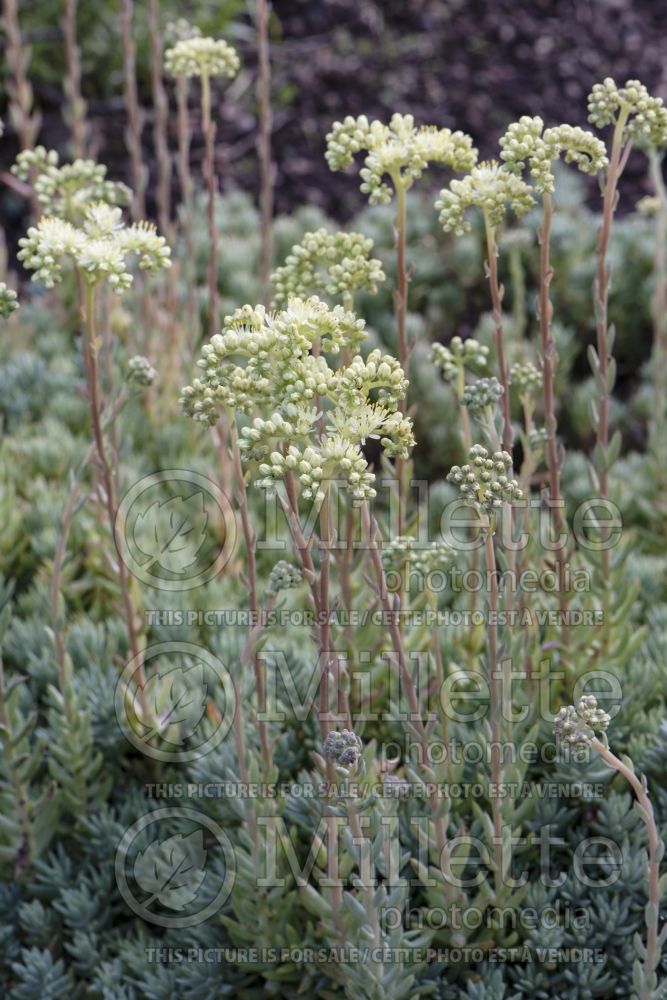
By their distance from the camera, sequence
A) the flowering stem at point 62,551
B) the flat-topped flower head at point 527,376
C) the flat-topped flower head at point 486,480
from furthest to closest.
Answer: the flat-topped flower head at point 527,376 → the flowering stem at point 62,551 → the flat-topped flower head at point 486,480

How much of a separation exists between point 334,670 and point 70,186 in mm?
1240

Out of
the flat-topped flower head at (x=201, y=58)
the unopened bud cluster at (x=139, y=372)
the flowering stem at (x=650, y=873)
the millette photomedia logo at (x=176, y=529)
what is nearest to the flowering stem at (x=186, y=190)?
the flat-topped flower head at (x=201, y=58)

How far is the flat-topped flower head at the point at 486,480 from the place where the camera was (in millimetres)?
1619

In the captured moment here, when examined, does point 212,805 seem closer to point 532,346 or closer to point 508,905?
point 508,905

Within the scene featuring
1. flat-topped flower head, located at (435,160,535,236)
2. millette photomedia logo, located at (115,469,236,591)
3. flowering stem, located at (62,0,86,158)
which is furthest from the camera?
flowering stem, located at (62,0,86,158)

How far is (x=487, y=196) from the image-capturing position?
1.84 metres

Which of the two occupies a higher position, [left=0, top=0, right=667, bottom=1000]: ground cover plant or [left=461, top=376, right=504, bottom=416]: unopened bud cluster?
[left=461, top=376, right=504, bottom=416]: unopened bud cluster

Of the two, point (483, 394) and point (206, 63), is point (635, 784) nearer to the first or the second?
point (483, 394)

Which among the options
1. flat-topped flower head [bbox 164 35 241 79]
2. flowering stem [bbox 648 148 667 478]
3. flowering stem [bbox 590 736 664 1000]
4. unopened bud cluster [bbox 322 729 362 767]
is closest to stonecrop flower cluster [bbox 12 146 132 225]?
flat-topped flower head [bbox 164 35 241 79]

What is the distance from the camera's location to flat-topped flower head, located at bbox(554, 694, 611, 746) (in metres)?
1.55

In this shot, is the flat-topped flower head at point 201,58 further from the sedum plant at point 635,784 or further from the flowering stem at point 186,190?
the sedum plant at point 635,784

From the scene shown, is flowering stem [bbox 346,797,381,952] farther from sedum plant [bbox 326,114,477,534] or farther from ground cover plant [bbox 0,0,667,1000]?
sedum plant [bbox 326,114,477,534]

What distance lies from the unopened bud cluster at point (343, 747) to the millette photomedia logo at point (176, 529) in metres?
1.27

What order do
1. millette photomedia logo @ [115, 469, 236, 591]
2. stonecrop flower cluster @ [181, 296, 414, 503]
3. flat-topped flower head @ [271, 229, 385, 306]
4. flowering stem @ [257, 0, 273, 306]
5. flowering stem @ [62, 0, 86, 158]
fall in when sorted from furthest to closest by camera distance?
flowering stem @ [62, 0, 86, 158] < flowering stem @ [257, 0, 273, 306] < millette photomedia logo @ [115, 469, 236, 591] < flat-topped flower head @ [271, 229, 385, 306] < stonecrop flower cluster @ [181, 296, 414, 503]
